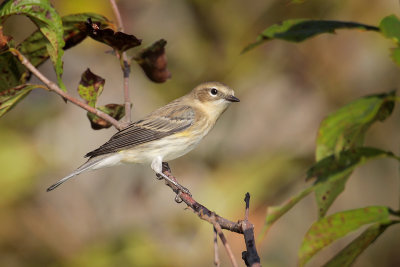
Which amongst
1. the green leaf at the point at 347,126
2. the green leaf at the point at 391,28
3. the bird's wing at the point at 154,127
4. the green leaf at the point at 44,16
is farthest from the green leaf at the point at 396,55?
the bird's wing at the point at 154,127

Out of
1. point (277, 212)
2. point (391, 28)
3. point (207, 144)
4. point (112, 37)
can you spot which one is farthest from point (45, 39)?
point (207, 144)

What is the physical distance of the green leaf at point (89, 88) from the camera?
10.1 feet

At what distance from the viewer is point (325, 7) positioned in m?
5.40

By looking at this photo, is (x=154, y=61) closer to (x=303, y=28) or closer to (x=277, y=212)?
(x=303, y=28)

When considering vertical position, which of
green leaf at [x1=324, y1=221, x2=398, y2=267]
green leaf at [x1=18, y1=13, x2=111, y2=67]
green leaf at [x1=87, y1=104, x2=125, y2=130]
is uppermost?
green leaf at [x1=18, y1=13, x2=111, y2=67]

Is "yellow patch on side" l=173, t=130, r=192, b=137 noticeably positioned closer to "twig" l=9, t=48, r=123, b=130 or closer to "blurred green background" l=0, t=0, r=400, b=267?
"blurred green background" l=0, t=0, r=400, b=267

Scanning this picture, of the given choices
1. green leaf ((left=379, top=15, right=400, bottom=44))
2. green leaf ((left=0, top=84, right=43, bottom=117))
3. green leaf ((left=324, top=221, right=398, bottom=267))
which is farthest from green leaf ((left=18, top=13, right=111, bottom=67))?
green leaf ((left=324, top=221, right=398, bottom=267))

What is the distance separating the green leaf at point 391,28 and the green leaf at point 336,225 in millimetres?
619

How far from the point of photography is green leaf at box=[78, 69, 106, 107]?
3.07 meters

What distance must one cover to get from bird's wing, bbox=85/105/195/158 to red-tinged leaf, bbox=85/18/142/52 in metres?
1.46

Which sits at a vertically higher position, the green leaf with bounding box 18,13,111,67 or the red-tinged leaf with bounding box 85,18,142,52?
the green leaf with bounding box 18,13,111,67

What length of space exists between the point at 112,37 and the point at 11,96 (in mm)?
575

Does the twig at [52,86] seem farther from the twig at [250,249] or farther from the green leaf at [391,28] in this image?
the green leaf at [391,28]

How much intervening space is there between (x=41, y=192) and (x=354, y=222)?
4226 mm
